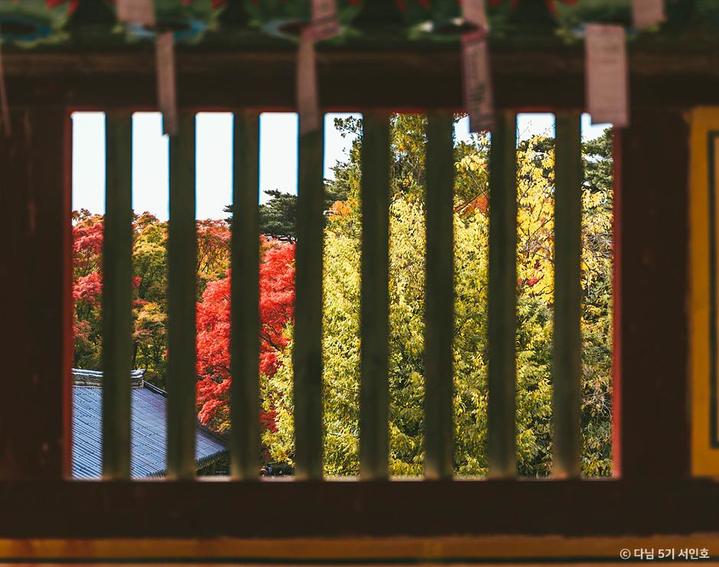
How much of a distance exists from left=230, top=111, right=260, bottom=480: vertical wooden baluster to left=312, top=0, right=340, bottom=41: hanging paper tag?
463 mm

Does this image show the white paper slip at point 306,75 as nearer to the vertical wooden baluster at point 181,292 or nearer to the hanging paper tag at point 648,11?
the vertical wooden baluster at point 181,292

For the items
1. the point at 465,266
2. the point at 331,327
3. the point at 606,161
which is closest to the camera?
the point at 465,266

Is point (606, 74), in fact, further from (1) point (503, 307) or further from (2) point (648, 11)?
(1) point (503, 307)

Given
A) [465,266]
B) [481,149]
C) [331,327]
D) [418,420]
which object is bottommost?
[418,420]

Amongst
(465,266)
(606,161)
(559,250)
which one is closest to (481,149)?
(465,266)

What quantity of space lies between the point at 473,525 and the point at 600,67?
1.56 m

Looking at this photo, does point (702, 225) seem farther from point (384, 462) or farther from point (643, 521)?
point (384, 462)

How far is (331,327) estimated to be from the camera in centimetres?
1723

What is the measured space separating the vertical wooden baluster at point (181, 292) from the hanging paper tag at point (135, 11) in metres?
0.43

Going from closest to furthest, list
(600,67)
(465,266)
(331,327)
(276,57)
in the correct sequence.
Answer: (600,67), (276,57), (465,266), (331,327)

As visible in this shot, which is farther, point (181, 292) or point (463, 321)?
point (463, 321)

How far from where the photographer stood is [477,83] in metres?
2.76

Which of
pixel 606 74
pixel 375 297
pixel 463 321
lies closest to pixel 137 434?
pixel 463 321

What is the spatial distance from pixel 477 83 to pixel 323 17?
52cm
